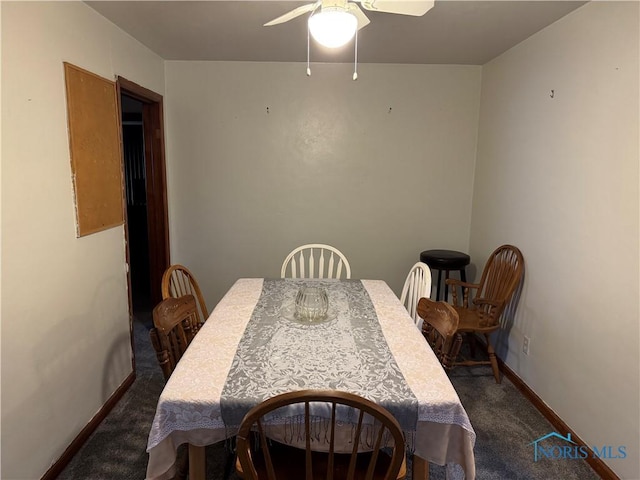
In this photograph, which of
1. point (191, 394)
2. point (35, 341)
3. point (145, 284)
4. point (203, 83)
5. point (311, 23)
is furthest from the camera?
point (145, 284)

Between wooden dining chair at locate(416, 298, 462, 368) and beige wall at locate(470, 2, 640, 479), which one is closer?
wooden dining chair at locate(416, 298, 462, 368)

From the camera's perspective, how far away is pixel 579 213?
2.02m

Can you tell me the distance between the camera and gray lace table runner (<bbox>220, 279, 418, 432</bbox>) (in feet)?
3.92

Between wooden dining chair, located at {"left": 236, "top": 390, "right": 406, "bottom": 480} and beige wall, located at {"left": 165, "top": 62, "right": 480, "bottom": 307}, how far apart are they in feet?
7.25

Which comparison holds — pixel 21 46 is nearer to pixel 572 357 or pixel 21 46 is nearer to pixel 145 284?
pixel 572 357

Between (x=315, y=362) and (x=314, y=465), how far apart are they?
33 centimetres

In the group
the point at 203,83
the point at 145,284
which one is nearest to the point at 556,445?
the point at 203,83

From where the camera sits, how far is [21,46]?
5.18 feet

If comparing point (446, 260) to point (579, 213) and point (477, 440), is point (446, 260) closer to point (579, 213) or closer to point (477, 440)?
point (579, 213)

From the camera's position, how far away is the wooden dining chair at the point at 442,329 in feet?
4.81

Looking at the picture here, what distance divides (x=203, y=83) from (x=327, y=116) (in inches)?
41.7

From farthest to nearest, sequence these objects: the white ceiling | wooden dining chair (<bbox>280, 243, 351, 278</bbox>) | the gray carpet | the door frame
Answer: the door frame < wooden dining chair (<bbox>280, 243, 351, 278</bbox>) < the white ceiling < the gray carpet

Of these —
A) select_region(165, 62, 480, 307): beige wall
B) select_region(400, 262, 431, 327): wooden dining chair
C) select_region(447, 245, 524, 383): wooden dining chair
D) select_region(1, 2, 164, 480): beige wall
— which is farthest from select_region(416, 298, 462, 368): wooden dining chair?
select_region(165, 62, 480, 307): beige wall

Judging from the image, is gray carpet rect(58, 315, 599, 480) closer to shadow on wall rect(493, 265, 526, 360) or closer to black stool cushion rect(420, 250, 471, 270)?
shadow on wall rect(493, 265, 526, 360)
